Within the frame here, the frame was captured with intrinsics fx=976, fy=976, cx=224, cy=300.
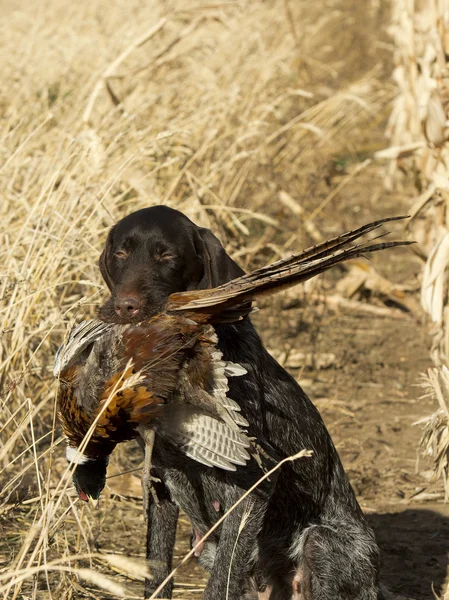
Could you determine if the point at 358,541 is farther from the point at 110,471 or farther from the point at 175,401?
the point at 110,471

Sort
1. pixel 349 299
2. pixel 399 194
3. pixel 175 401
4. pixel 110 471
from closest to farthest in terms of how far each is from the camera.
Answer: pixel 175 401 < pixel 110 471 < pixel 349 299 < pixel 399 194

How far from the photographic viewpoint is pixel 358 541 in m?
3.87

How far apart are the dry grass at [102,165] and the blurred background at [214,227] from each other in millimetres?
28

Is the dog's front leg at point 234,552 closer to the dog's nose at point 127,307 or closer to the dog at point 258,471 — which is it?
the dog at point 258,471

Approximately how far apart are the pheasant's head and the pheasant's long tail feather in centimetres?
64

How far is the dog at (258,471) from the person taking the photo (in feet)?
12.2

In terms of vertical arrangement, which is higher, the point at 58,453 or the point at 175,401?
the point at 175,401

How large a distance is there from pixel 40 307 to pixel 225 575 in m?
1.80

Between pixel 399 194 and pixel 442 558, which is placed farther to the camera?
pixel 399 194

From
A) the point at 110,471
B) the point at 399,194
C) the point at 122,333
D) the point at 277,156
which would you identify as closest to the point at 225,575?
the point at 122,333

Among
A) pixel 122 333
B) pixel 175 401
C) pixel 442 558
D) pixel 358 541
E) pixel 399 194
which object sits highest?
pixel 399 194

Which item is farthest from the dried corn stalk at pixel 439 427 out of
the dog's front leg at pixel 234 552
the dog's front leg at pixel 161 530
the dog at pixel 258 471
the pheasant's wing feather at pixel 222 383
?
the pheasant's wing feather at pixel 222 383

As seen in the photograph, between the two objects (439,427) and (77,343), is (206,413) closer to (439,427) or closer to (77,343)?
(77,343)

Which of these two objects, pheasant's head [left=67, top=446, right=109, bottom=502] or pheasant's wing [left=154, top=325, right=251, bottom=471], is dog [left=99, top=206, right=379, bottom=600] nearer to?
pheasant's head [left=67, top=446, right=109, bottom=502]
